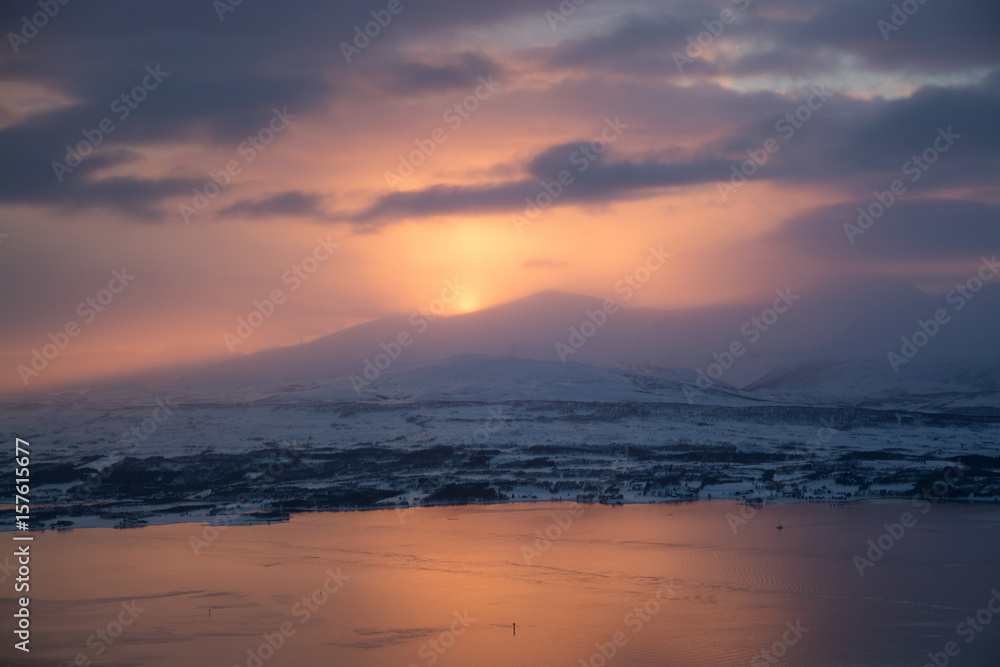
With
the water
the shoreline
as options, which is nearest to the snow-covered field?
the shoreline

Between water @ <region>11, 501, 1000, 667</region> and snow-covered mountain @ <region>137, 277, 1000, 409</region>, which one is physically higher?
snow-covered mountain @ <region>137, 277, 1000, 409</region>

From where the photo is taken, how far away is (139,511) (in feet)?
127

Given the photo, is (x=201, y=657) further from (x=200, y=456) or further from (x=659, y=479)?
(x=200, y=456)

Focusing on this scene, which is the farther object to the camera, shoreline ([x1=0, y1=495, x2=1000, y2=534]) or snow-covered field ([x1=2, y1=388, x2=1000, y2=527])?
snow-covered field ([x1=2, y1=388, x2=1000, y2=527])

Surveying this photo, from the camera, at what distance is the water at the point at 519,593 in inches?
843

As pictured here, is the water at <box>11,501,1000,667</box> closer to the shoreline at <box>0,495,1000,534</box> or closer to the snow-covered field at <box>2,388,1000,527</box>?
the shoreline at <box>0,495,1000,534</box>

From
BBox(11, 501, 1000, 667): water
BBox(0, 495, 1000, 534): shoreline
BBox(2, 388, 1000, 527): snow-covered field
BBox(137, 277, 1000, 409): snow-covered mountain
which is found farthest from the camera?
BBox(137, 277, 1000, 409): snow-covered mountain

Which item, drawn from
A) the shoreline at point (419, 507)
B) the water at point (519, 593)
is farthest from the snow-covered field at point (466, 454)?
the water at point (519, 593)

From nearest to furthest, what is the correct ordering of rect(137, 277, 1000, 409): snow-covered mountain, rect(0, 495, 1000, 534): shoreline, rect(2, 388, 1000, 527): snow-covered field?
rect(0, 495, 1000, 534): shoreline
rect(2, 388, 1000, 527): snow-covered field
rect(137, 277, 1000, 409): snow-covered mountain

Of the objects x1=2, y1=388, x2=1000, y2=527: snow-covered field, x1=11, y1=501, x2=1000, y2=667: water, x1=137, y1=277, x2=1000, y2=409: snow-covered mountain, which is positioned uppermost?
x1=137, y1=277, x2=1000, y2=409: snow-covered mountain

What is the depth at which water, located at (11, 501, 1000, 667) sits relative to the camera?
843 inches

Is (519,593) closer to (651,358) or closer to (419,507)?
(419,507)

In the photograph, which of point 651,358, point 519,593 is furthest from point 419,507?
point 651,358

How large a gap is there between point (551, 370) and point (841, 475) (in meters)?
47.2
